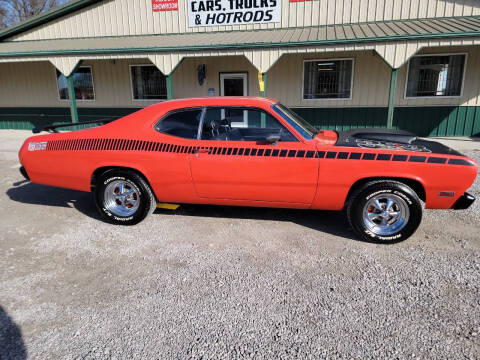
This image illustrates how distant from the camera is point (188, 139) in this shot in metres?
3.96

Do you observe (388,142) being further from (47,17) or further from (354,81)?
(47,17)

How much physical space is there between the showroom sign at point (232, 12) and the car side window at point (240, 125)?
920cm

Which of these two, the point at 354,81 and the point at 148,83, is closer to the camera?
the point at 354,81

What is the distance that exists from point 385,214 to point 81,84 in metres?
13.9

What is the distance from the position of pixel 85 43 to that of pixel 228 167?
11490mm

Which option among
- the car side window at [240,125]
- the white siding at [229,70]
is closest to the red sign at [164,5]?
the white siding at [229,70]

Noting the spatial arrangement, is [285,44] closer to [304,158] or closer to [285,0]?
[285,0]

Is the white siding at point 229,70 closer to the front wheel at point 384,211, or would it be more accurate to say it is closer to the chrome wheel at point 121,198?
the front wheel at point 384,211

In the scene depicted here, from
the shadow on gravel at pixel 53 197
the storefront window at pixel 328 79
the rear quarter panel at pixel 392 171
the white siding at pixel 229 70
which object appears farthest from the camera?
the storefront window at pixel 328 79

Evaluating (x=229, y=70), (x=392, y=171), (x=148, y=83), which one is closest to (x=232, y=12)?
(x=229, y=70)

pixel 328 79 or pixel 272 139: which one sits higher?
pixel 328 79

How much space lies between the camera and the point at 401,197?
3.55m

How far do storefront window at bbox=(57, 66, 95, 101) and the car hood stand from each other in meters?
12.7

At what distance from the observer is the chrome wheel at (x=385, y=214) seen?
362 centimetres
